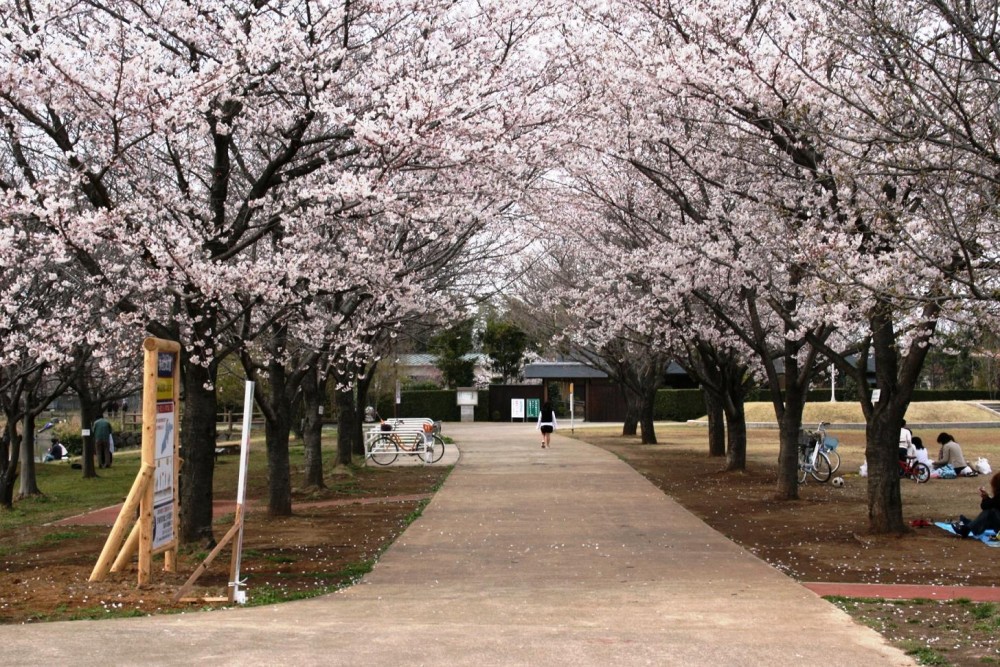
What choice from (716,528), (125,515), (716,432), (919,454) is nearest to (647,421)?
(716,432)

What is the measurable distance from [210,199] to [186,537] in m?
3.87

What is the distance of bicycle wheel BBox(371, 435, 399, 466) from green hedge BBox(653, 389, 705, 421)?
3032cm

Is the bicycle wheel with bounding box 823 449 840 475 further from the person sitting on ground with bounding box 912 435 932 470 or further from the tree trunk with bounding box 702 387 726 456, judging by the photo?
the tree trunk with bounding box 702 387 726 456

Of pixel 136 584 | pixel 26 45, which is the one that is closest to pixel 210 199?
pixel 26 45

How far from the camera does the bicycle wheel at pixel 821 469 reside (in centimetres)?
2073

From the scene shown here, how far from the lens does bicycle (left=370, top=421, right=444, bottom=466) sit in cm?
2806

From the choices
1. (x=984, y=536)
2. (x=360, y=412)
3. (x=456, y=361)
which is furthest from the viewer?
(x=456, y=361)

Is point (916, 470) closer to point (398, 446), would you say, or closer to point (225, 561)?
point (398, 446)

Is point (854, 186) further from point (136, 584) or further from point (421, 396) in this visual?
point (421, 396)

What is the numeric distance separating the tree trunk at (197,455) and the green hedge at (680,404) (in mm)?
46214

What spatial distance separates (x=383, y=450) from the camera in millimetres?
28734

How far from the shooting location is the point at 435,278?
20250 millimetres

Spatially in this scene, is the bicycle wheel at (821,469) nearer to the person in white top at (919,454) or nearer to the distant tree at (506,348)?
the person in white top at (919,454)

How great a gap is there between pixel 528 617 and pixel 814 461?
549 inches
